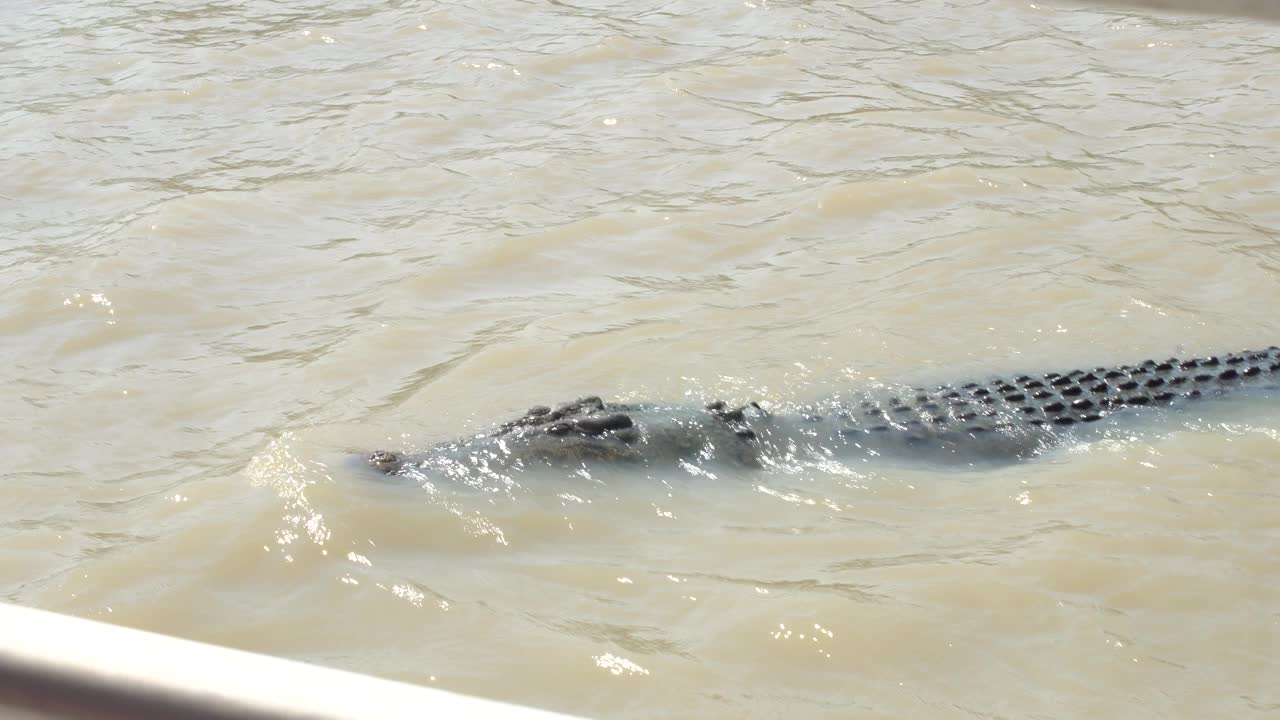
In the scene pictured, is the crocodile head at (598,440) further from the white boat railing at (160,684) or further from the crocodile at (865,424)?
the white boat railing at (160,684)

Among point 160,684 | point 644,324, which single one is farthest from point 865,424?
point 160,684

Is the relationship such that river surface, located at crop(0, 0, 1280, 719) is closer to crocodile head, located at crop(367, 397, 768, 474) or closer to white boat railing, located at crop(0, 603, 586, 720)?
crocodile head, located at crop(367, 397, 768, 474)

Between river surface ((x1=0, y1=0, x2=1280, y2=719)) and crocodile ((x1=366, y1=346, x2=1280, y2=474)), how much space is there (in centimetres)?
10

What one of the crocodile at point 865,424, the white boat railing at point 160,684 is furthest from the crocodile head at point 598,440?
the white boat railing at point 160,684

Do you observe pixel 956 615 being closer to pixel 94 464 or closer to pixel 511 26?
pixel 94 464

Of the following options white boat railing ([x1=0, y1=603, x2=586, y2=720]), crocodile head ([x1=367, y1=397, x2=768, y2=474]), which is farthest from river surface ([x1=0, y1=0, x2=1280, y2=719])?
white boat railing ([x1=0, y1=603, x2=586, y2=720])

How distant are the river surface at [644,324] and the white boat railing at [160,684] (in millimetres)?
2242

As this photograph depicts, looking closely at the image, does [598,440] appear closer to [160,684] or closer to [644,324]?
[644,324]

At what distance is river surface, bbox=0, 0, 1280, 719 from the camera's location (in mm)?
3115

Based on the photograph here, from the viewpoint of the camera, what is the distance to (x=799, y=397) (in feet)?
15.0

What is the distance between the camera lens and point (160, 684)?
0.62 meters

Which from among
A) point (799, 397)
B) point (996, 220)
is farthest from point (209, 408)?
point (996, 220)

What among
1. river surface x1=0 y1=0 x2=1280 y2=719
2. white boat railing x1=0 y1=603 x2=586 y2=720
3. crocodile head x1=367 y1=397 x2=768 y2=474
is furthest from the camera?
crocodile head x1=367 y1=397 x2=768 y2=474

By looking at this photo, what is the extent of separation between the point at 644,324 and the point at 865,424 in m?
1.23
